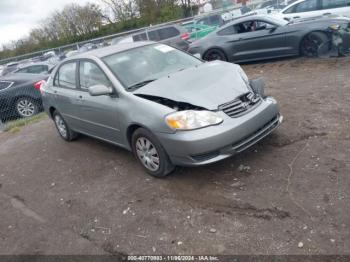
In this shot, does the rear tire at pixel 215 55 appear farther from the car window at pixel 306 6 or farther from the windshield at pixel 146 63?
the windshield at pixel 146 63

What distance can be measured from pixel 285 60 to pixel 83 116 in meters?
6.49

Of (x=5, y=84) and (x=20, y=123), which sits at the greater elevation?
(x=5, y=84)

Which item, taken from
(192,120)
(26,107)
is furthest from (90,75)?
(26,107)

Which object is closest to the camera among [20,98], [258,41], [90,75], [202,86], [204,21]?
[202,86]

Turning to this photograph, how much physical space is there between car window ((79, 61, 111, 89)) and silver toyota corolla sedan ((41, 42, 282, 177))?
0.01 metres

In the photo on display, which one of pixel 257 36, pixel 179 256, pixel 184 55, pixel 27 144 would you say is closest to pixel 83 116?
pixel 184 55

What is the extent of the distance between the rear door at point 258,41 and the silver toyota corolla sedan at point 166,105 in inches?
190

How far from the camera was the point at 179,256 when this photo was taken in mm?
3225

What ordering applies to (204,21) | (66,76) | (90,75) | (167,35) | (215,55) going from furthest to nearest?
1. (204,21)
2. (167,35)
3. (215,55)
4. (66,76)
5. (90,75)

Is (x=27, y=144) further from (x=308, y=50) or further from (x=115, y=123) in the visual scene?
(x=308, y=50)

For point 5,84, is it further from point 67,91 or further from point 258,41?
point 258,41

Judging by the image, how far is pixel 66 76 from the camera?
6.16 meters

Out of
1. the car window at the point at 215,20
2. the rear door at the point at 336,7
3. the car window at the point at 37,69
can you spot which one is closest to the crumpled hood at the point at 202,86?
the rear door at the point at 336,7

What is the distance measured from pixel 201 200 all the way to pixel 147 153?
3.34 feet
